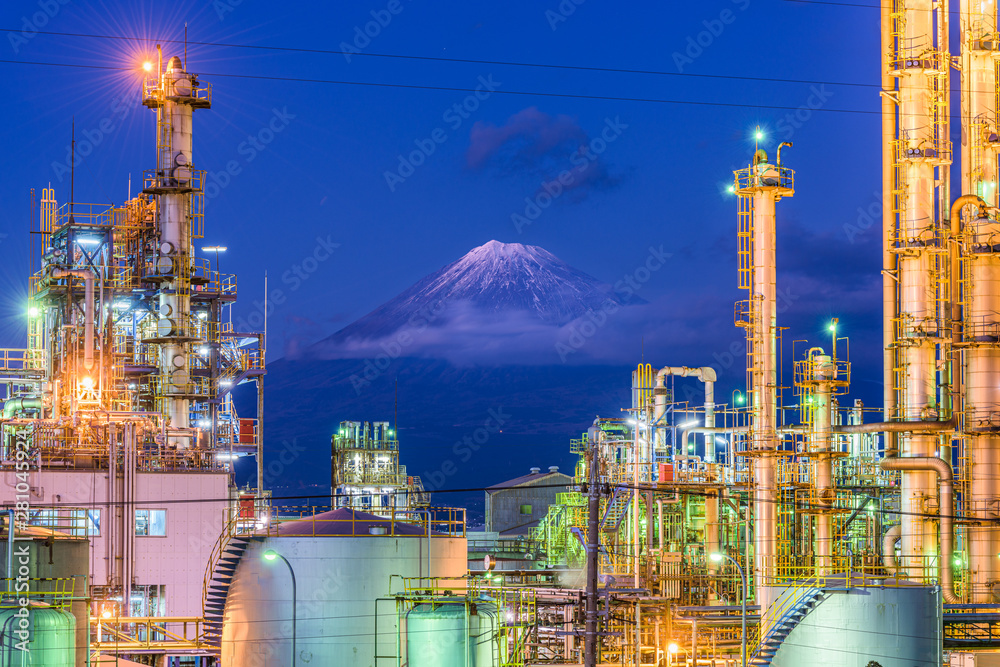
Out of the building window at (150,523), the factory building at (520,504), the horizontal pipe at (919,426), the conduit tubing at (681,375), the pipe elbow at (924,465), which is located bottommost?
the factory building at (520,504)

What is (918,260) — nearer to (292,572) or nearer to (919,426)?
(919,426)

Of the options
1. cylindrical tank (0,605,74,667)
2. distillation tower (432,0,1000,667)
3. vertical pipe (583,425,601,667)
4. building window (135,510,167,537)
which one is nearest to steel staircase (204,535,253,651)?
cylindrical tank (0,605,74,667)

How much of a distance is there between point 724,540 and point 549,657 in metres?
10.7

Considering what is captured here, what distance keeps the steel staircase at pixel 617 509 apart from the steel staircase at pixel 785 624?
15.7 meters

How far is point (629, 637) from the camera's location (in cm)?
3144

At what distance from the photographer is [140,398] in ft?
162

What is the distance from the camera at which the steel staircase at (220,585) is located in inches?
1168

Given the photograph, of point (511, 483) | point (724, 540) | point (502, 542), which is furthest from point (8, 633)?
point (511, 483)

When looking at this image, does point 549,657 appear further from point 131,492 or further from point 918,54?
point 918,54

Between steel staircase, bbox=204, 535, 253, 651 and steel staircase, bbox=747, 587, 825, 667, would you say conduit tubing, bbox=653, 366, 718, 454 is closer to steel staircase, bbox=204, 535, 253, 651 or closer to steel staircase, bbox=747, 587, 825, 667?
steel staircase, bbox=747, 587, 825, 667

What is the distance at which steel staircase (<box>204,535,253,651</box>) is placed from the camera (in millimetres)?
29656

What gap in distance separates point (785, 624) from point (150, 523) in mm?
21530

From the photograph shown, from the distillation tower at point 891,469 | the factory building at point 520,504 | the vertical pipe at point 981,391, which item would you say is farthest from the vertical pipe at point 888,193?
the factory building at point 520,504

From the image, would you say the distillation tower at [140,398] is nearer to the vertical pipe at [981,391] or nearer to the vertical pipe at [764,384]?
the vertical pipe at [764,384]
